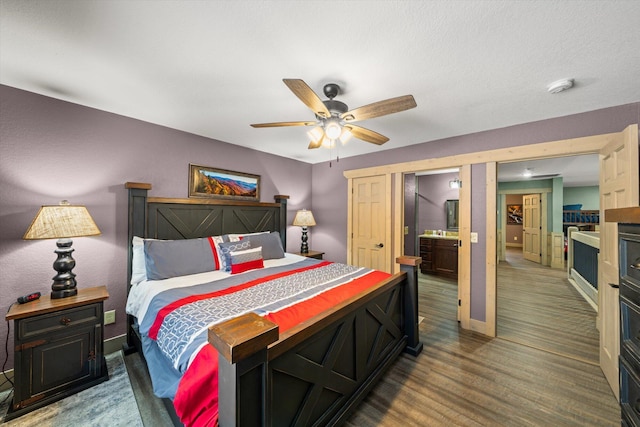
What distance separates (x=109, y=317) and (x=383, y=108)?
3.31 metres

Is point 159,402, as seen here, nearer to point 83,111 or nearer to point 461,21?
point 83,111

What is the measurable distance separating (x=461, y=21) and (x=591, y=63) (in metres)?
1.17

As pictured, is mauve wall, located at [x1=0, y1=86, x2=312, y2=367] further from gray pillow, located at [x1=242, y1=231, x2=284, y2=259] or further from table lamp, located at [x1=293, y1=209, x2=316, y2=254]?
table lamp, located at [x1=293, y1=209, x2=316, y2=254]

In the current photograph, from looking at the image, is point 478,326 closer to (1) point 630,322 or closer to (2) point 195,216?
(1) point 630,322

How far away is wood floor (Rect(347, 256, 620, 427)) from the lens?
1704mm

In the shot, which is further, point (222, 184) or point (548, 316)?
point (222, 184)

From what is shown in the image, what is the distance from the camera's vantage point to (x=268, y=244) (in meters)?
3.35

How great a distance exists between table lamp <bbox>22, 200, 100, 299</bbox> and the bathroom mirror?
20.9ft

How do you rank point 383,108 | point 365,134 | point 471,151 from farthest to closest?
1. point 471,151
2. point 365,134
3. point 383,108

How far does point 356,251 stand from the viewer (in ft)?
14.1

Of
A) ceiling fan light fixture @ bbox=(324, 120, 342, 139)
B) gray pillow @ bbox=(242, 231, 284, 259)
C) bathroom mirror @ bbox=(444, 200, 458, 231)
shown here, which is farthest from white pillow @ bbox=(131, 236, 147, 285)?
bathroom mirror @ bbox=(444, 200, 458, 231)

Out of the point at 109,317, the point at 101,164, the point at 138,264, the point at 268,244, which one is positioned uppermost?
the point at 101,164

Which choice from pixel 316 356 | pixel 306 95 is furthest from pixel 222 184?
pixel 316 356

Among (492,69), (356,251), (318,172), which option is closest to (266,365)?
(492,69)
